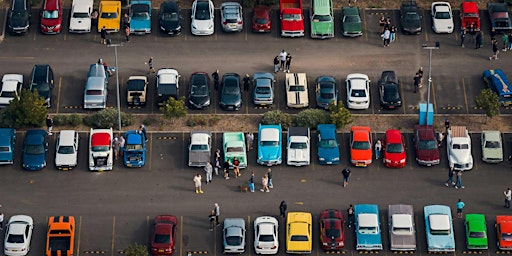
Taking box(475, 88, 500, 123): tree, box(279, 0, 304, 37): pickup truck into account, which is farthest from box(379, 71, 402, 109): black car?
box(279, 0, 304, 37): pickup truck

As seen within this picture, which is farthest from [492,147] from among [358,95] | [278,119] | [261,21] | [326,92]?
[261,21]

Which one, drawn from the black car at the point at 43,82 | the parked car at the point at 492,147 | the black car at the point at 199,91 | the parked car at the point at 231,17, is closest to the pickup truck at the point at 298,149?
the black car at the point at 199,91

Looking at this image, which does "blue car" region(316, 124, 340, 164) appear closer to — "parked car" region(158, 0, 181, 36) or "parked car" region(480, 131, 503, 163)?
"parked car" region(480, 131, 503, 163)

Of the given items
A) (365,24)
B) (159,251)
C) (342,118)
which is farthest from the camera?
(365,24)

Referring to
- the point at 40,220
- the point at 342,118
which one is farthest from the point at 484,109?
the point at 40,220

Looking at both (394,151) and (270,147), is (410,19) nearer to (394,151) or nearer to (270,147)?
(394,151)

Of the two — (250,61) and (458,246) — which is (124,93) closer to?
(250,61)
